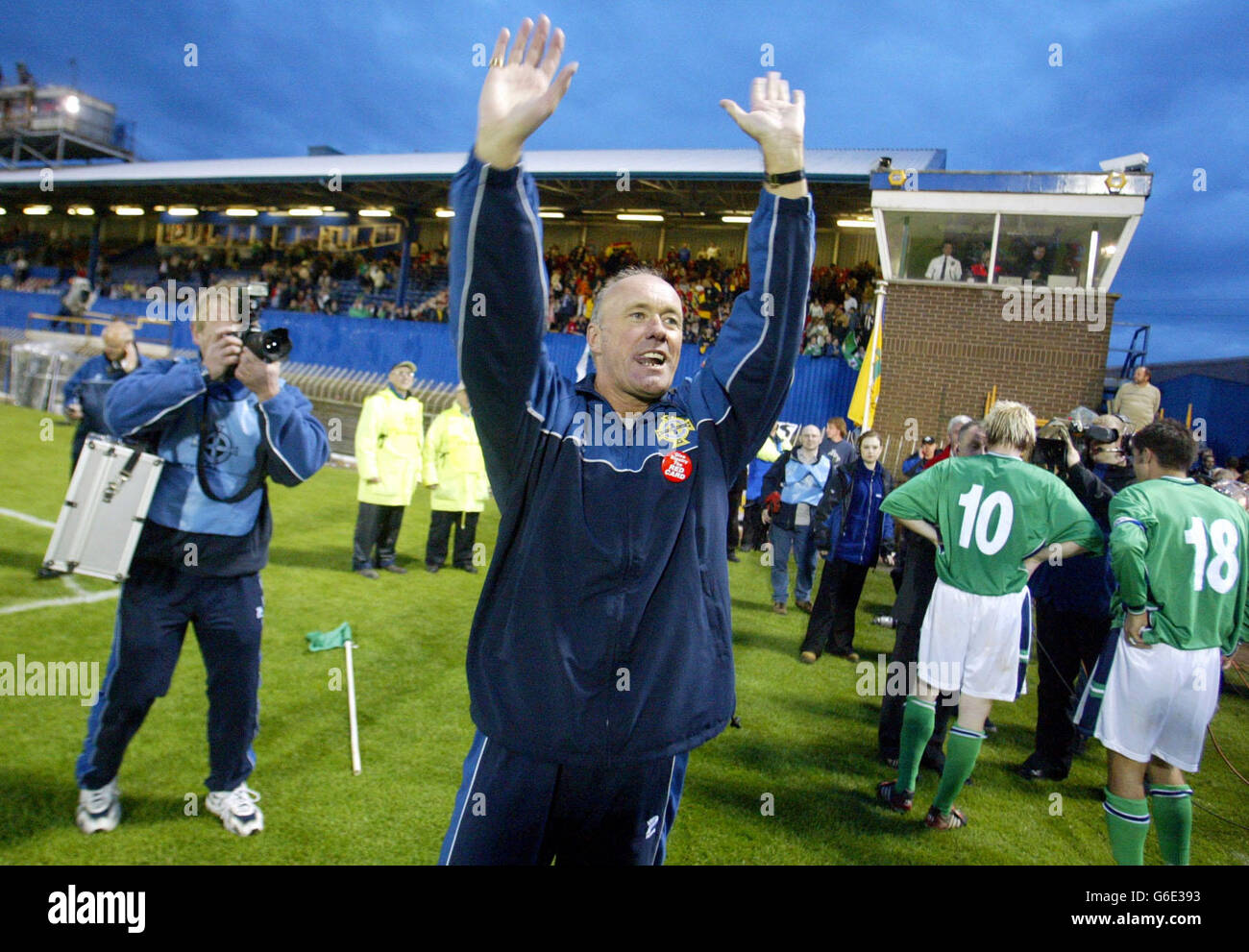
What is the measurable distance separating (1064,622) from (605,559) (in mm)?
4688

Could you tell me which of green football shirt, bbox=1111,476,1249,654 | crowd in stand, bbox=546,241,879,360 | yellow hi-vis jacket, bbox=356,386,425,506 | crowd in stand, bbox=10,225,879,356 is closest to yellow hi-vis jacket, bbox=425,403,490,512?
yellow hi-vis jacket, bbox=356,386,425,506

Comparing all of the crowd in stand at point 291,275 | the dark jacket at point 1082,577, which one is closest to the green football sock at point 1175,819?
the dark jacket at point 1082,577

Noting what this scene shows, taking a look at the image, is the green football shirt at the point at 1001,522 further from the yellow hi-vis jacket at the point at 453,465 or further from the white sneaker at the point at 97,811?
the yellow hi-vis jacket at the point at 453,465

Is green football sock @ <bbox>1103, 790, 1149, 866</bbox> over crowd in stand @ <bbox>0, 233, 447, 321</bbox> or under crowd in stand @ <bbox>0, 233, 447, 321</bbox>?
under

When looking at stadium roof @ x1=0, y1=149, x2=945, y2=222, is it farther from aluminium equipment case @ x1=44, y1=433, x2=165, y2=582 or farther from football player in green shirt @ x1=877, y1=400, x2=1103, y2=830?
aluminium equipment case @ x1=44, y1=433, x2=165, y2=582

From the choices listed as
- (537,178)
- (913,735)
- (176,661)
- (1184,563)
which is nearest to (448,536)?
(176,661)

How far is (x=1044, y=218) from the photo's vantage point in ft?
50.2

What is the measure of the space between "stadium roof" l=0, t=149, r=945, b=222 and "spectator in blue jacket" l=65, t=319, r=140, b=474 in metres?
13.4

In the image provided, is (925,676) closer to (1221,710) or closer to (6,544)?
(1221,710)

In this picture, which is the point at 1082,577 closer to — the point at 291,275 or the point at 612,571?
the point at 612,571

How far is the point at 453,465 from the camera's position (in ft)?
28.9

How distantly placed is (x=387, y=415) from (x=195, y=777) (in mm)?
5063

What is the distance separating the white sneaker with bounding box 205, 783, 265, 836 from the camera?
3488 millimetres

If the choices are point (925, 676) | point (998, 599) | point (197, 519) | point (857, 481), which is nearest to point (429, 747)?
point (197, 519)
